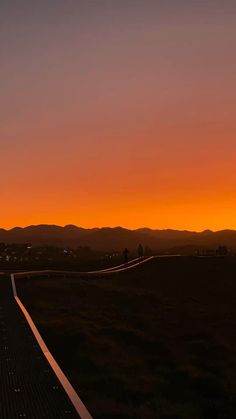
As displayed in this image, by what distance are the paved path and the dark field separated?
5.38 ft

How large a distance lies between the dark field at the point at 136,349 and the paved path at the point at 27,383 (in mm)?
1640

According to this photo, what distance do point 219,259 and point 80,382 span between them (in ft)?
284

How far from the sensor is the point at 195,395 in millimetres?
18828

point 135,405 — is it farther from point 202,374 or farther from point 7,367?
point 202,374

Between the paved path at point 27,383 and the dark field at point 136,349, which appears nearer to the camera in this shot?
the paved path at point 27,383

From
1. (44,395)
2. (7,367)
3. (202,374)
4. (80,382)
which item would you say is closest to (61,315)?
(202,374)

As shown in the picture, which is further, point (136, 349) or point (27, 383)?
point (136, 349)

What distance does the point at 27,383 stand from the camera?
13.5 metres

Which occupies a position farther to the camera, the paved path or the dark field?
the dark field

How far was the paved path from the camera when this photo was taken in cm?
1130

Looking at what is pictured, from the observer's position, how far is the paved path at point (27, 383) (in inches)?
445

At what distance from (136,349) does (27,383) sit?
1262 cm

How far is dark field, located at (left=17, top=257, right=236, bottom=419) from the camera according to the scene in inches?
655

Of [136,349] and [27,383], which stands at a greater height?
[27,383]
